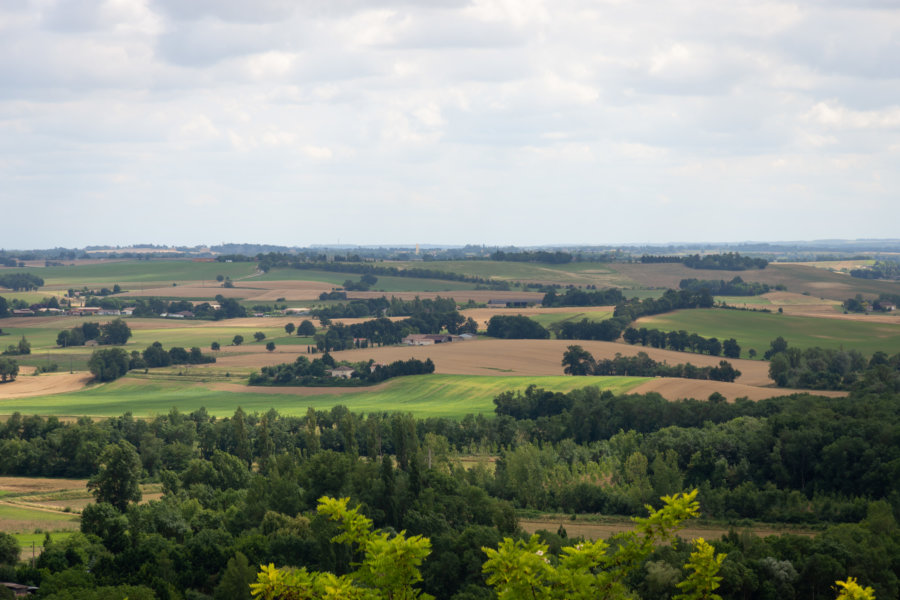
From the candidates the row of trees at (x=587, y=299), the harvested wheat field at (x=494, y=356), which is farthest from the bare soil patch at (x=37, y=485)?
the row of trees at (x=587, y=299)

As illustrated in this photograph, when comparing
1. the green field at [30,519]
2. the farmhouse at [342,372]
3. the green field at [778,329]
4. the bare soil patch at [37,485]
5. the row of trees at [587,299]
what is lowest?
the bare soil patch at [37,485]

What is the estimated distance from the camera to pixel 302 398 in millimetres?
114312

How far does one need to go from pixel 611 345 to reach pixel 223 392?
5811 cm

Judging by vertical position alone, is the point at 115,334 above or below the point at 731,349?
above

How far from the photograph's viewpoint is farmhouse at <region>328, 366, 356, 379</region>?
124 meters

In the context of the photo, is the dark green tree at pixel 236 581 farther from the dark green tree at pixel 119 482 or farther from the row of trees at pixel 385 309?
the row of trees at pixel 385 309

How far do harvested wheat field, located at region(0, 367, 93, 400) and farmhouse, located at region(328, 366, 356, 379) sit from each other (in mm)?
32905

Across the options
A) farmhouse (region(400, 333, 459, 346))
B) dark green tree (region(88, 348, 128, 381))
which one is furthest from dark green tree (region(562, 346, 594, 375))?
dark green tree (region(88, 348, 128, 381))

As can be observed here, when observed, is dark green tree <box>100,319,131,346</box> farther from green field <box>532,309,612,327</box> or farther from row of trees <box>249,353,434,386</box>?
green field <box>532,309,612,327</box>

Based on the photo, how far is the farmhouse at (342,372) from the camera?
124m

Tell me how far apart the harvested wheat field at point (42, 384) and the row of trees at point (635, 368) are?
66.3 meters

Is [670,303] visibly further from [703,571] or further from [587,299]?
[703,571]

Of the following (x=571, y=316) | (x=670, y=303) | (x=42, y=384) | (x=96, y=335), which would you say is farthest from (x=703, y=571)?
(x=670, y=303)

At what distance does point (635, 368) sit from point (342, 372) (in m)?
40.1
